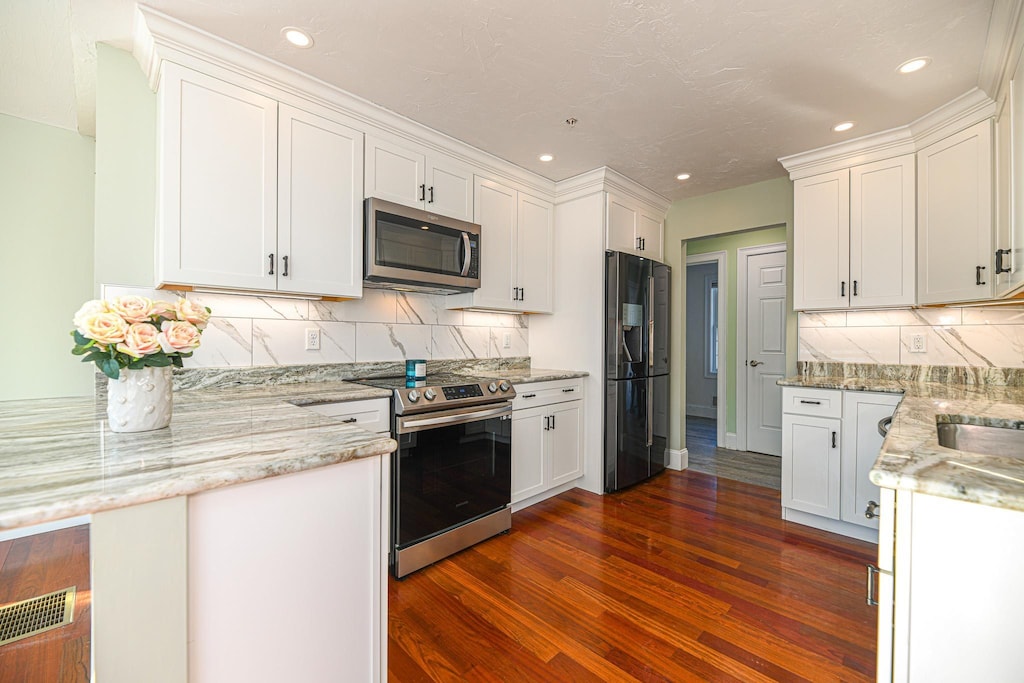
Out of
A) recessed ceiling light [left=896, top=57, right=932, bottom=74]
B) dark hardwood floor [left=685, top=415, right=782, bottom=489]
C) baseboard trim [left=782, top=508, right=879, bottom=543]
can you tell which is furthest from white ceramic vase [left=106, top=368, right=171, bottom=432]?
dark hardwood floor [left=685, top=415, right=782, bottom=489]

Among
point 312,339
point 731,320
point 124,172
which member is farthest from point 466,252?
point 731,320

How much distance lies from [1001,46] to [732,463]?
11.1 feet

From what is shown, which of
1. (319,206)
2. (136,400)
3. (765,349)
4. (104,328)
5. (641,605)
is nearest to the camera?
(104,328)

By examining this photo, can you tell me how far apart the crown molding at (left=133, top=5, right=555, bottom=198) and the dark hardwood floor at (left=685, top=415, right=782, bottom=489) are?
3472 mm

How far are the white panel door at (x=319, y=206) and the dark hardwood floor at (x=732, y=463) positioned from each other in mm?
3466

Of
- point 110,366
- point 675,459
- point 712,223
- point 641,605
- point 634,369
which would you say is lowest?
point 641,605

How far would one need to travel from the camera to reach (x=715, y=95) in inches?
91.2

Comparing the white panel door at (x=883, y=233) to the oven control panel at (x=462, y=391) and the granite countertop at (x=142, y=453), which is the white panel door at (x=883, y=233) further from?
the granite countertop at (x=142, y=453)

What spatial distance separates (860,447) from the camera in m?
2.58

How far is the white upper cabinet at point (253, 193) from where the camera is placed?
1.87 meters

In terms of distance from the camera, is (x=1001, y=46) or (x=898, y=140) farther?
(x=898, y=140)

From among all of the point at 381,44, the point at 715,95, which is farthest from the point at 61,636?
the point at 715,95

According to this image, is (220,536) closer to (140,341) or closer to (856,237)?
(140,341)

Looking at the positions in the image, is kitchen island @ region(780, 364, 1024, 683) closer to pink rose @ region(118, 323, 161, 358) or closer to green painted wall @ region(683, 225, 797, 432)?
pink rose @ region(118, 323, 161, 358)
